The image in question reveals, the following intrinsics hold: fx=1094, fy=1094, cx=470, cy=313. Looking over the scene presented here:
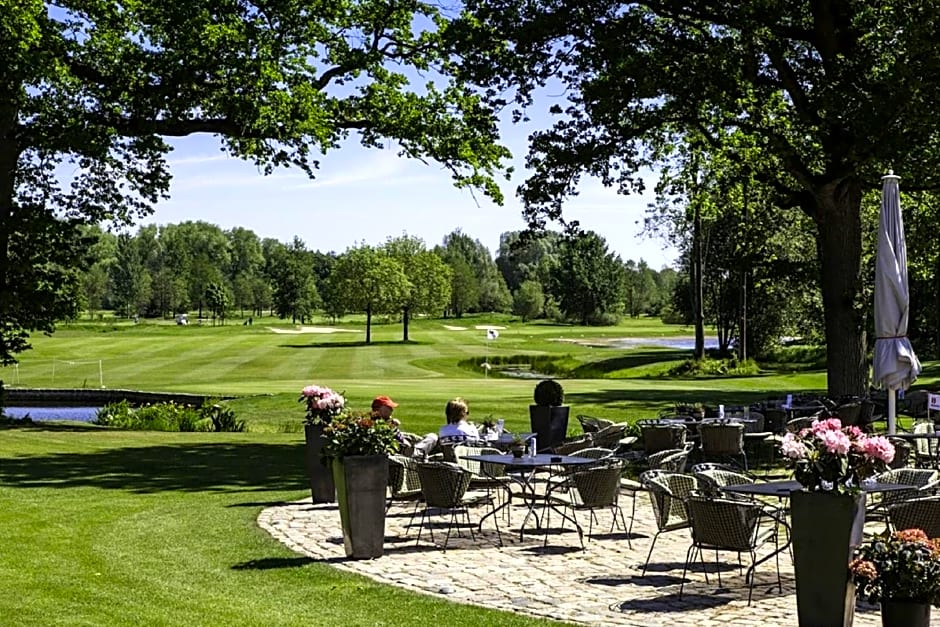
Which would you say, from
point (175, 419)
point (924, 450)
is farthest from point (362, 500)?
point (175, 419)

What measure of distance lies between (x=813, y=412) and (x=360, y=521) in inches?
431

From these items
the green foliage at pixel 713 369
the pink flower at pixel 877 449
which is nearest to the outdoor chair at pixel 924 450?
the pink flower at pixel 877 449

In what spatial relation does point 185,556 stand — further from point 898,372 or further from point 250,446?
point 250,446

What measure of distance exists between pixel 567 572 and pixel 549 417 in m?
7.69

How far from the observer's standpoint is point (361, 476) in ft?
33.0

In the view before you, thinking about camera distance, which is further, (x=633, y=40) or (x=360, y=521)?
(x=633, y=40)

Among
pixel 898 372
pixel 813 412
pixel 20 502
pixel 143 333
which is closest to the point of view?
pixel 20 502

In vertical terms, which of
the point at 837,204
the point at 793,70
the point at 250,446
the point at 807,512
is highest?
the point at 793,70

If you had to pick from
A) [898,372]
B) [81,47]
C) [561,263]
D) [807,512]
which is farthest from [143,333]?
[807,512]

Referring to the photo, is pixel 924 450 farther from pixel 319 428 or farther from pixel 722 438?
pixel 319 428

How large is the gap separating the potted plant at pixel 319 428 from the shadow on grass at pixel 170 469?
166 cm

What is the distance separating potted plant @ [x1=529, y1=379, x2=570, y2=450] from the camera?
1728 centimetres

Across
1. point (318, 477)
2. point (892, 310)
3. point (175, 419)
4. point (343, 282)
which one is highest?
point (343, 282)

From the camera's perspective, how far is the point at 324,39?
23.5m
